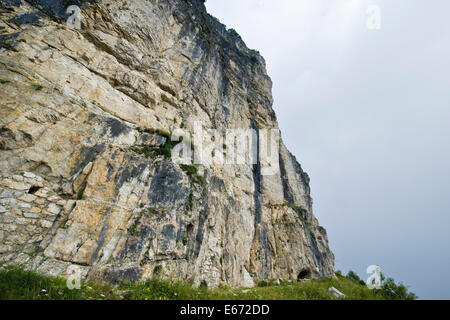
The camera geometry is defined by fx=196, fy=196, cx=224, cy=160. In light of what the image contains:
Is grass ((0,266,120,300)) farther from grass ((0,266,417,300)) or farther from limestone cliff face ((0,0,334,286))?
limestone cliff face ((0,0,334,286))

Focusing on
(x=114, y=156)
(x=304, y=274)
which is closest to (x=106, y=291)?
(x=114, y=156)

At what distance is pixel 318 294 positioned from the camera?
22.5 ft

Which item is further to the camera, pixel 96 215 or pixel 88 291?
pixel 96 215

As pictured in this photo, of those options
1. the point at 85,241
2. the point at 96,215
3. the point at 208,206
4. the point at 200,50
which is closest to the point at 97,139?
the point at 96,215

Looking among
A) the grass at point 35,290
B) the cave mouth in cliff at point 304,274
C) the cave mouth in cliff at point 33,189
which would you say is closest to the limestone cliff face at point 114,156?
the cave mouth in cliff at point 33,189

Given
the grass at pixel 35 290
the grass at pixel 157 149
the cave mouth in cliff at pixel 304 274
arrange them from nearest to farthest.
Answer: the grass at pixel 35 290, the grass at pixel 157 149, the cave mouth in cliff at pixel 304 274

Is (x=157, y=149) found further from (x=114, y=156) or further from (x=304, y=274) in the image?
(x=304, y=274)

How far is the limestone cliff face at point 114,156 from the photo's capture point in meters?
7.63

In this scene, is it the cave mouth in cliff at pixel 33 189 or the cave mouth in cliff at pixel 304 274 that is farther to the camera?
the cave mouth in cliff at pixel 304 274

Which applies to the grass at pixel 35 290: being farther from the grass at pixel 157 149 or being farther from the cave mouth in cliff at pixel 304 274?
the cave mouth in cliff at pixel 304 274

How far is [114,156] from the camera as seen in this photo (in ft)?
32.2
